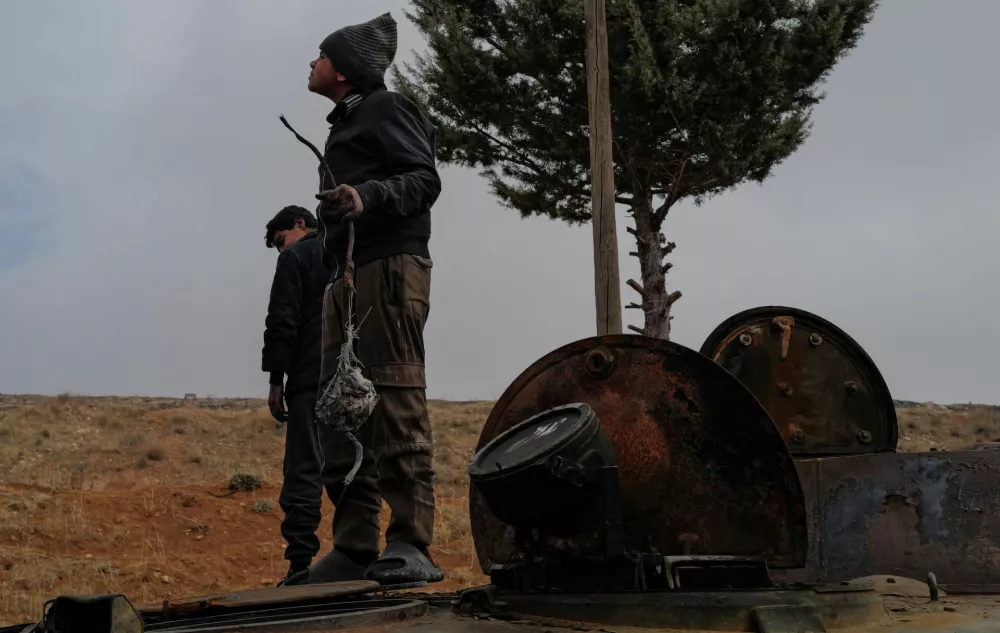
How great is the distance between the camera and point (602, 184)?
954cm

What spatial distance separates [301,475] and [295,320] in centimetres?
86

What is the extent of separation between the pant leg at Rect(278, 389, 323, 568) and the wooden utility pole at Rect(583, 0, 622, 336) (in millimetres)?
3781

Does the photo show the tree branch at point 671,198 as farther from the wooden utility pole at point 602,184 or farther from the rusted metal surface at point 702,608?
the rusted metal surface at point 702,608

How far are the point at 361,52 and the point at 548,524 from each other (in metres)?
2.11

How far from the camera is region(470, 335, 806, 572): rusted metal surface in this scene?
2795mm

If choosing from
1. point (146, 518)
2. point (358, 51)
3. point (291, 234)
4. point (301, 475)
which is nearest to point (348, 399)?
point (358, 51)

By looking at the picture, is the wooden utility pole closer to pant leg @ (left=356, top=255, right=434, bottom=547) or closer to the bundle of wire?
pant leg @ (left=356, top=255, right=434, bottom=547)

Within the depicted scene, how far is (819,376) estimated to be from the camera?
15.1 feet

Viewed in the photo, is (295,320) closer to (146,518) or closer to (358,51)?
(358,51)

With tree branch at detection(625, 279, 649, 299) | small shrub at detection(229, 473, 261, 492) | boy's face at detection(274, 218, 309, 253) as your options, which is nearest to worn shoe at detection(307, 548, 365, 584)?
boy's face at detection(274, 218, 309, 253)

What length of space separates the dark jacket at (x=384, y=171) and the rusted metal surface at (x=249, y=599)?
4.21ft

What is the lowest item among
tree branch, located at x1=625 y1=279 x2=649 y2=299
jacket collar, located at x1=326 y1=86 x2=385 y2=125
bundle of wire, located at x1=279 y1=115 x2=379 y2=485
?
bundle of wire, located at x1=279 y1=115 x2=379 y2=485

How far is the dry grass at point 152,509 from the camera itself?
9.73m

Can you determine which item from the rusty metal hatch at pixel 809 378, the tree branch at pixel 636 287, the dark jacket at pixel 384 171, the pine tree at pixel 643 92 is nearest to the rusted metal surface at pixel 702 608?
the dark jacket at pixel 384 171
